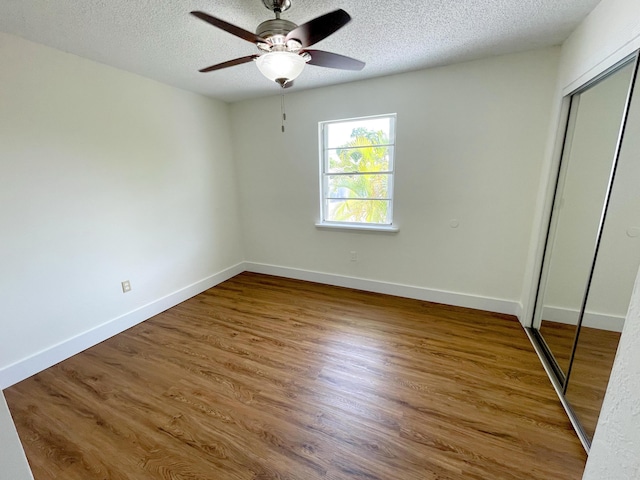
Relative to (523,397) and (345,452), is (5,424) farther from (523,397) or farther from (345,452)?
(523,397)

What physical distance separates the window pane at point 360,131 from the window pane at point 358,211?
68 centimetres

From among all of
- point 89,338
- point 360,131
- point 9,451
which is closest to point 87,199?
point 89,338

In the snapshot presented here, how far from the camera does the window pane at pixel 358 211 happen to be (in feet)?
10.7

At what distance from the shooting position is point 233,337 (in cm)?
255

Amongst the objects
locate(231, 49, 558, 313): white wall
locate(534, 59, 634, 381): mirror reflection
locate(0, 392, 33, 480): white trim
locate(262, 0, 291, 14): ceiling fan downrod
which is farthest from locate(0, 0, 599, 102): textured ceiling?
locate(0, 392, 33, 480): white trim

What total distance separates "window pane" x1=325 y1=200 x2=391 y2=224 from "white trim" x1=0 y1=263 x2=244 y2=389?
6.08 ft

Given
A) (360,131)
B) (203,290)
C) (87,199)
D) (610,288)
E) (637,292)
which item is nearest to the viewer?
(637,292)

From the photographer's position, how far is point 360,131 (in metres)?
3.19

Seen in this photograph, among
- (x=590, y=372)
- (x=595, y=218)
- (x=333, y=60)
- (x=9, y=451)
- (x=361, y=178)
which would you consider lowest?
(x=590, y=372)

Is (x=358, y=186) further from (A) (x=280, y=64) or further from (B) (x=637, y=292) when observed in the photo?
(B) (x=637, y=292)

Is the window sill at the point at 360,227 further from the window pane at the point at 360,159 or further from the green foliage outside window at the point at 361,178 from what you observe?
the window pane at the point at 360,159


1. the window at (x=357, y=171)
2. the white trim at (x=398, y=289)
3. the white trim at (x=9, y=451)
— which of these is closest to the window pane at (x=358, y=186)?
the window at (x=357, y=171)

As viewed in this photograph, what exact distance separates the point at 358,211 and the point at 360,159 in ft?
2.00

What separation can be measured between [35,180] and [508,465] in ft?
11.4
